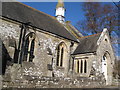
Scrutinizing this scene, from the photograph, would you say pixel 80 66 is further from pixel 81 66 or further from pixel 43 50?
pixel 43 50

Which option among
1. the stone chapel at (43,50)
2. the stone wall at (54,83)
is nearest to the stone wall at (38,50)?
the stone chapel at (43,50)

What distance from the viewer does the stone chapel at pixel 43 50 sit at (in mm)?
11625

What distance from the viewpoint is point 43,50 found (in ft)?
47.1

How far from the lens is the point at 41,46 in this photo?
14.3 metres

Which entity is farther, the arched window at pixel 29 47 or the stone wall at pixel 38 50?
the arched window at pixel 29 47

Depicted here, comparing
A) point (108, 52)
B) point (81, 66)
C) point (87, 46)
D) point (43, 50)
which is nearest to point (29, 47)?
point (43, 50)

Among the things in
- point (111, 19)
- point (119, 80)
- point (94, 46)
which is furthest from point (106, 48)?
point (111, 19)

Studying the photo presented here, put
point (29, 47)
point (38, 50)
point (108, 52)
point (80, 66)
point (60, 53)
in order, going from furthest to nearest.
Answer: point (108, 52) < point (80, 66) < point (60, 53) < point (38, 50) < point (29, 47)

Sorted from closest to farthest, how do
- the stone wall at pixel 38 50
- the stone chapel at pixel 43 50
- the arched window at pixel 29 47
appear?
the stone wall at pixel 38 50 < the stone chapel at pixel 43 50 < the arched window at pixel 29 47

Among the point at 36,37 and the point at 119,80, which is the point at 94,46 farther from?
the point at 36,37

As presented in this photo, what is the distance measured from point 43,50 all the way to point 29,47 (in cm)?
170

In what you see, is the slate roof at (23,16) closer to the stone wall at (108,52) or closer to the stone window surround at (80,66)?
the stone window surround at (80,66)

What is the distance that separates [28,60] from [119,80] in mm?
13272

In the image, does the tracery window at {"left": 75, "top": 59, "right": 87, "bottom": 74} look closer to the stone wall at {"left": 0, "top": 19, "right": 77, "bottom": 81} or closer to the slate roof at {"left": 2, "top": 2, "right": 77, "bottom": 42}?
the stone wall at {"left": 0, "top": 19, "right": 77, "bottom": 81}
